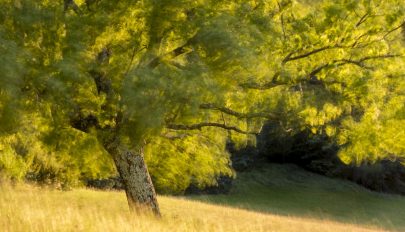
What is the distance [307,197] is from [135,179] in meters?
28.6

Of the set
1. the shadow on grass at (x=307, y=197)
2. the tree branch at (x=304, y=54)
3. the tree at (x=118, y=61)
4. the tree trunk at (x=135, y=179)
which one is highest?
the tree branch at (x=304, y=54)

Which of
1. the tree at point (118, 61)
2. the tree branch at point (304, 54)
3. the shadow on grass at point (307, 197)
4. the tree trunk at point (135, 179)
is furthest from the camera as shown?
the shadow on grass at point (307, 197)

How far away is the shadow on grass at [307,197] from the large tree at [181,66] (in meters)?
22.0

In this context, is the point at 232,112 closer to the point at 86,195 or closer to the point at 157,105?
the point at 157,105

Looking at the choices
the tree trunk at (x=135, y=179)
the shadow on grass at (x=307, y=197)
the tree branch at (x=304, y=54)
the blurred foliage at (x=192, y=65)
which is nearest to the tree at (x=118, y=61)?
the blurred foliage at (x=192, y=65)

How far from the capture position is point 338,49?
10.7 metres

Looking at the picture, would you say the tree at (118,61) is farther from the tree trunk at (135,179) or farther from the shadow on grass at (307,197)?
the shadow on grass at (307,197)

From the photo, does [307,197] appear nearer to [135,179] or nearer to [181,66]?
[135,179]

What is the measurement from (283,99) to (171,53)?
3.48m

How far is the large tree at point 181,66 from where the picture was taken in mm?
8734

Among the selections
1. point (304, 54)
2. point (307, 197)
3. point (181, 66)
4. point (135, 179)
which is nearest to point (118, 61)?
point (181, 66)

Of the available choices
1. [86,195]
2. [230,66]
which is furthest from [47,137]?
[86,195]

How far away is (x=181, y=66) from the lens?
938cm

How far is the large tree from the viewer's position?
8734 millimetres
